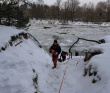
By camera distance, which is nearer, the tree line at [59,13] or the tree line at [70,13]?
the tree line at [59,13]

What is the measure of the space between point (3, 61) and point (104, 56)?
372 centimetres

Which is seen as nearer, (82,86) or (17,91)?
(17,91)

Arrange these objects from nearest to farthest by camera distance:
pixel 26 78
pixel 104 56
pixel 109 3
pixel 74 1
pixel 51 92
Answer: pixel 26 78
pixel 51 92
pixel 104 56
pixel 74 1
pixel 109 3

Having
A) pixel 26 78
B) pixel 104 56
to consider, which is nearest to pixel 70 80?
pixel 104 56

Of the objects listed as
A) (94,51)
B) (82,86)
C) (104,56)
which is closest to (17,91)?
(82,86)

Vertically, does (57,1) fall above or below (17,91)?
above

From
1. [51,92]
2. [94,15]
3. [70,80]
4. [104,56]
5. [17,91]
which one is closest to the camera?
[17,91]

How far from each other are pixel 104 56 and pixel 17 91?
3.19m

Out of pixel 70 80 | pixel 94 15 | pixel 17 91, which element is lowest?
pixel 70 80

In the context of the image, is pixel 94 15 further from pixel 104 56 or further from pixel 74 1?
pixel 104 56

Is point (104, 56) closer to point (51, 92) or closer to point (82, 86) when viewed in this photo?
point (82, 86)

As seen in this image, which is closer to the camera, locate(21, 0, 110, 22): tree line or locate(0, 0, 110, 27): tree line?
locate(0, 0, 110, 27): tree line

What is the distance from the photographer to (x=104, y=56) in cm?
385

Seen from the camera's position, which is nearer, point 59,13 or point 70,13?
point 70,13
